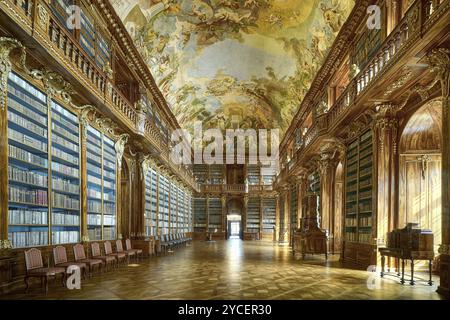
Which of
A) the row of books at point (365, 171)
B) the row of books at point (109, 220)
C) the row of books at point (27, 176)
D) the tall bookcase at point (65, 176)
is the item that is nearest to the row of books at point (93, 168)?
the tall bookcase at point (65, 176)

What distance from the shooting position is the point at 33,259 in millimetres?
6672

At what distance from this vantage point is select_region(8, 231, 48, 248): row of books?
21.6 ft

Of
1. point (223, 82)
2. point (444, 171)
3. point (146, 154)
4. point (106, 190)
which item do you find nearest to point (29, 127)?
point (106, 190)

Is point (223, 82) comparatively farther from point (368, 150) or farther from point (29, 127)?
point (29, 127)

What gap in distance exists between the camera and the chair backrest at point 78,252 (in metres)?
8.38

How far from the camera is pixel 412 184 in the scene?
10.1m

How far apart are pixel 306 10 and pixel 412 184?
8.22 metres

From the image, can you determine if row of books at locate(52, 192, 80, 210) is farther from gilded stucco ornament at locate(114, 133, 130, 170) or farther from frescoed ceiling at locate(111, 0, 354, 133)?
frescoed ceiling at locate(111, 0, 354, 133)

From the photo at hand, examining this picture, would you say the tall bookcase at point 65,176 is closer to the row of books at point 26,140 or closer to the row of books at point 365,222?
the row of books at point 26,140

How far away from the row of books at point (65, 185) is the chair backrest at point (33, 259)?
1583 mm

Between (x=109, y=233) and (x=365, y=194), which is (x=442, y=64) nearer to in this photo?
(x=365, y=194)

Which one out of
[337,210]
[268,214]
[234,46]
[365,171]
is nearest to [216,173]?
[268,214]

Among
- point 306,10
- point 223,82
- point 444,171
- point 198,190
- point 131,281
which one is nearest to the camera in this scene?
point 444,171

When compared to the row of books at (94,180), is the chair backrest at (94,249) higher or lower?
lower
